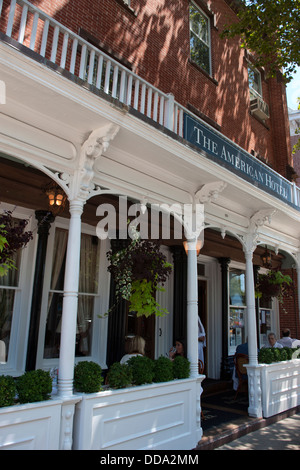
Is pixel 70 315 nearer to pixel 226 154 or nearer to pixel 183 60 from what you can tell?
pixel 226 154

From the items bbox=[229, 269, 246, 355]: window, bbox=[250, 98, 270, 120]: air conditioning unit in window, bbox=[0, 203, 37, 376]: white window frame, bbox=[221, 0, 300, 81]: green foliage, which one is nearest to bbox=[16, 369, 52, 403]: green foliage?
bbox=[0, 203, 37, 376]: white window frame

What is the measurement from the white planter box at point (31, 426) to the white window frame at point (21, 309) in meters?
2.31

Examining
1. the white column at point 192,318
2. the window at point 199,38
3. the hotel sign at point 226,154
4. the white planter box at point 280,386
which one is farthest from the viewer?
the window at point 199,38

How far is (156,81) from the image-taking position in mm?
8164

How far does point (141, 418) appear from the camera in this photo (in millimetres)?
4168

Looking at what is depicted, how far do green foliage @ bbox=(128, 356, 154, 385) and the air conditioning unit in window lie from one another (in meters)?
9.71

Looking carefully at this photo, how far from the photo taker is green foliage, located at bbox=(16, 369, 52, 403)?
10.9ft

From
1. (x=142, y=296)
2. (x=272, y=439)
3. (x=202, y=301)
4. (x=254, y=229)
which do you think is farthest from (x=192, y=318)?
(x=202, y=301)

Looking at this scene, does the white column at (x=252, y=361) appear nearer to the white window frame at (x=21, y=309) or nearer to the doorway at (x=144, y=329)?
the doorway at (x=144, y=329)

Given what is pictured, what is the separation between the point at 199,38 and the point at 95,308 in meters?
7.91

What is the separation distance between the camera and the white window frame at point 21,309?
550 cm
